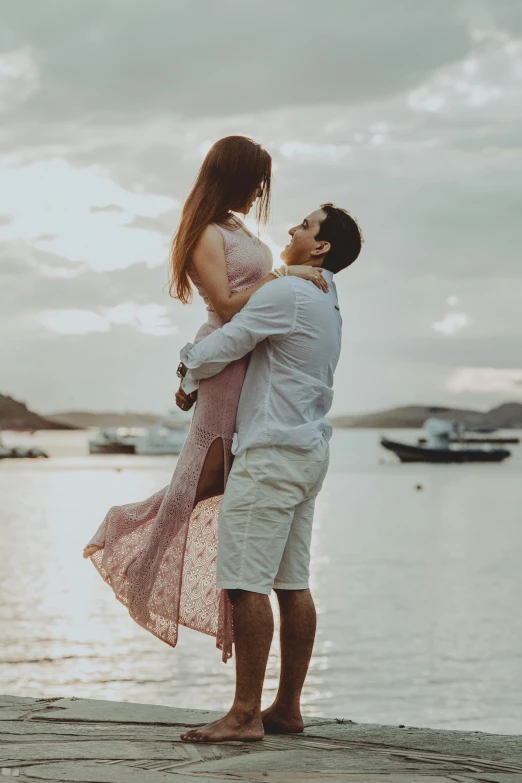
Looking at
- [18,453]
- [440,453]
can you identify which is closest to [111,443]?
[18,453]

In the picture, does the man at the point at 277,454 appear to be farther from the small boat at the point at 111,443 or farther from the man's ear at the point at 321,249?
the small boat at the point at 111,443

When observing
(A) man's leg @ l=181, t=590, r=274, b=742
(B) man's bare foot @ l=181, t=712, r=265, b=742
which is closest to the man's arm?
(A) man's leg @ l=181, t=590, r=274, b=742

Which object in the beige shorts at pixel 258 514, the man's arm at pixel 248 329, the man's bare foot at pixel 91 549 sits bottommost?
the man's bare foot at pixel 91 549

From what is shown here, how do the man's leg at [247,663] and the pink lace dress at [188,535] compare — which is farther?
the pink lace dress at [188,535]

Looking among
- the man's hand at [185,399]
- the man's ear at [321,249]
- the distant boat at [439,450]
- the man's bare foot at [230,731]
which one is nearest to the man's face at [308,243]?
the man's ear at [321,249]

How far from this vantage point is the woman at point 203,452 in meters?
3.69

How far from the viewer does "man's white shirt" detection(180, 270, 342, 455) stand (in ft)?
11.7

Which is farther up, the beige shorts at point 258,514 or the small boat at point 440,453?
the small boat at point 440,453

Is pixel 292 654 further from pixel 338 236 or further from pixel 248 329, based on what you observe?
pixel 338 236

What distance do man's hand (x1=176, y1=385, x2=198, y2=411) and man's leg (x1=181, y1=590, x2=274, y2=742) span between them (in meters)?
0.66

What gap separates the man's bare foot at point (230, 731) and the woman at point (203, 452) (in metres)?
0.29

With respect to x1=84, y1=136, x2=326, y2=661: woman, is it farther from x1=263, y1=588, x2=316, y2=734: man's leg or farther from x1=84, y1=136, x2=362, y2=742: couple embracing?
x1=263, y1=588, x2=316, y2=734: man's leg

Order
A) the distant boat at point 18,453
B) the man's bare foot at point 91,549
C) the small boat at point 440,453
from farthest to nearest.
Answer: the distant boat at point 18,453, the small boat at point 440,453, the man's bare foot at point 91,549

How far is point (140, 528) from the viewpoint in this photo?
3910 millimetres
